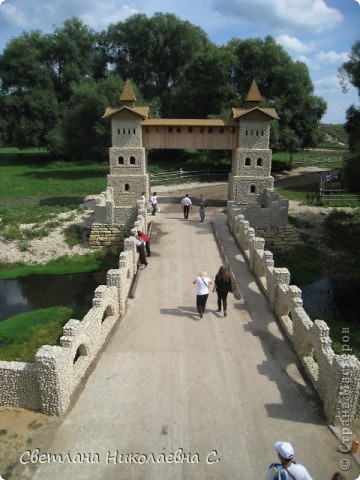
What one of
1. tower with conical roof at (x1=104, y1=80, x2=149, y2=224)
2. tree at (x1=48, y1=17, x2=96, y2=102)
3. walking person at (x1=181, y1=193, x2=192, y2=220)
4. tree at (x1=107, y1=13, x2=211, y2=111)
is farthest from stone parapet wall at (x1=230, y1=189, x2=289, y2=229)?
tree at (x1=48, y1=17, x2=96, y2=102)

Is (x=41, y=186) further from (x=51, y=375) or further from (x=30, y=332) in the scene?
(x=51, y=375)

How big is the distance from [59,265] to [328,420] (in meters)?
16.5

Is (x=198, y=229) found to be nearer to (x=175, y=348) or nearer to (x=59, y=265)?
(x=59, y=265)

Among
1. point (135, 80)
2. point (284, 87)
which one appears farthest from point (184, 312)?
point (135, 80)

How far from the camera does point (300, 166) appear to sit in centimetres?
4684

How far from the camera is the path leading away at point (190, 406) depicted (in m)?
6.96

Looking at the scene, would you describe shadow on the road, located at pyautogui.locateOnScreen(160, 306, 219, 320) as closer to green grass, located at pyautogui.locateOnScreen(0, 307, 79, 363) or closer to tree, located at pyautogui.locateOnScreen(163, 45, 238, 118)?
green grass, located at pyautogui.locateOnScreen(0, 307, 79, 363)

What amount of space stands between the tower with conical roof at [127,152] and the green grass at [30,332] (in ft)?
37.5

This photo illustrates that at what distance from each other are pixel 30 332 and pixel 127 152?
591 inches

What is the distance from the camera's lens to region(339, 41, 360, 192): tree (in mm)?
22641

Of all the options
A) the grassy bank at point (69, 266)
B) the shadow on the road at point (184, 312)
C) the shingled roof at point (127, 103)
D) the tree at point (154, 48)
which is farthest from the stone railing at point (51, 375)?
the tree at point (154, 48)

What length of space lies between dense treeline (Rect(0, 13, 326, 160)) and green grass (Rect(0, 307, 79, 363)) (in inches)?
1089

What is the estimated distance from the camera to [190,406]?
832cm

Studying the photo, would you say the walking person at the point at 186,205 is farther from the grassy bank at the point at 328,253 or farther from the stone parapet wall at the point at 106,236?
the grassy bank at the point at 328,253
